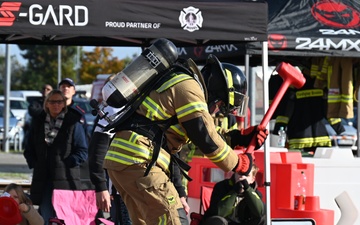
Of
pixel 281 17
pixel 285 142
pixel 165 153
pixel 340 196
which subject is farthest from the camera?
pixel 285 142

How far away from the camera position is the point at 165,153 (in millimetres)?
5441

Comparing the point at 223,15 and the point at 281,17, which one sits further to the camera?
the point at 281,17

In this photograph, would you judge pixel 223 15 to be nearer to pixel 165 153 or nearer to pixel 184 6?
pixel 184 6

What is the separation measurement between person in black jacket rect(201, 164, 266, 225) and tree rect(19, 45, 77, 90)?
5412cm

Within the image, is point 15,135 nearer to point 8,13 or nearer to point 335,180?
point 335,180

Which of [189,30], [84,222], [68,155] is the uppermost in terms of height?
[189,30]

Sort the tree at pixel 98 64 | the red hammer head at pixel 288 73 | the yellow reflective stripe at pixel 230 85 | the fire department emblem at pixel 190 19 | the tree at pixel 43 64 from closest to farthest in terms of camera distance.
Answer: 1. the yellow reflective stripe at pixel 230 85
2. the red hammer head at pixel 288 73
3. the fire department emblem at pixel 190 19
4. the tree at pixel 98 64
5. the tree at pixel 43 64

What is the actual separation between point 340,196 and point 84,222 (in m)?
2.30

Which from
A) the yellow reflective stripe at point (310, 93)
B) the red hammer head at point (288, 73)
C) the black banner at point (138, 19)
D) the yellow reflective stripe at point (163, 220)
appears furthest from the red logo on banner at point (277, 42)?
the yellow reflective stripe at point (163, 220)

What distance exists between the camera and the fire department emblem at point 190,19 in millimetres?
6949

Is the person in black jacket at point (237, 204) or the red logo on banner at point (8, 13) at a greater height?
the red logo on banner at point (8, 13)

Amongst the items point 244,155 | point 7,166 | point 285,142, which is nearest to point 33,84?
point 7,166

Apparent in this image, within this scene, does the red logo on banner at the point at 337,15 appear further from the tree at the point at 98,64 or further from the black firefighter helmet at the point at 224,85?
the tree at the point at 98,64

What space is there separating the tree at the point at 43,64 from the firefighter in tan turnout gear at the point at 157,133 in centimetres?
5564
